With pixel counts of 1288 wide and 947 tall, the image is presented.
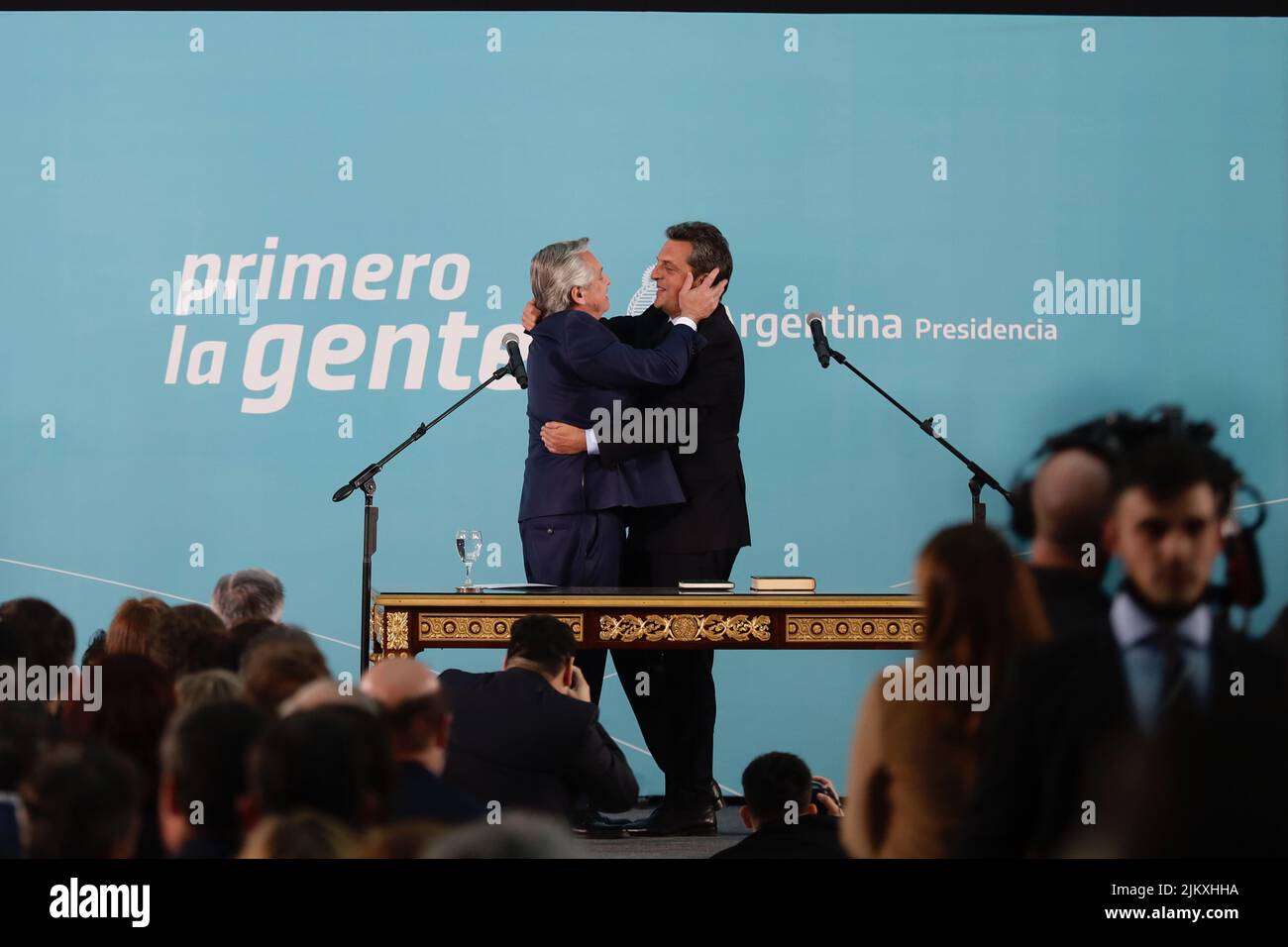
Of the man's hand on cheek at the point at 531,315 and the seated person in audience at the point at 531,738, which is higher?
the man's hand on cheek at the point at 531,315

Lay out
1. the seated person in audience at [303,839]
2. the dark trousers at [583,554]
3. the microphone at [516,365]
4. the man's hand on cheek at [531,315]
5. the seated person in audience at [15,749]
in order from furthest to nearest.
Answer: the man's hand on cheek at [531,315]
the dark trousers at [583,554]
the microphone at [516,365]
the seated person in audience at [15,749]
the seated person in audience at [303,839]

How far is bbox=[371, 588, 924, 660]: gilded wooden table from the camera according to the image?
441 centimetres

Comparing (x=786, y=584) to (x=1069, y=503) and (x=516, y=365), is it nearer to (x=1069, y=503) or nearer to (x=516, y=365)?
(x=516, y=365)

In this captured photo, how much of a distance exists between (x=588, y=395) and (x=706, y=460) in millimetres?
437

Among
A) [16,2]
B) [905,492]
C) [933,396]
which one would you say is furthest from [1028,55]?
[16,2]

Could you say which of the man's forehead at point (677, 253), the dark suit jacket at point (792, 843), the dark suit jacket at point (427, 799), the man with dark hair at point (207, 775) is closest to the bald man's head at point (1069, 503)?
the dark suit jacket at point (792, 843)

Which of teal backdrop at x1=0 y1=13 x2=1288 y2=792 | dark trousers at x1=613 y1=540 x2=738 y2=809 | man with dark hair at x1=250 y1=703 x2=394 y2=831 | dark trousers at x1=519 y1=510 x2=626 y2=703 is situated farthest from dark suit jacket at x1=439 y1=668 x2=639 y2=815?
teal backdrop at x1=0 y1=13 x2=1288 y2=792

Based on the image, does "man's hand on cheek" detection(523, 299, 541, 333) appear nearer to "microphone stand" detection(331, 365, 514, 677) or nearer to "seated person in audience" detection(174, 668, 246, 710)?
"microphone stand" detection(331, 365, 514, 677)

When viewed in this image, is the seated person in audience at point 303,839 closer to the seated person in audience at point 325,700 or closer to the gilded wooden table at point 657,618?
the seated person in audience at point 325,700

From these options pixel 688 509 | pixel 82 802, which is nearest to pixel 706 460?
pixel 688 509

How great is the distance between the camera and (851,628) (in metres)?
4.51

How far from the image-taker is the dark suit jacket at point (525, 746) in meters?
3.38

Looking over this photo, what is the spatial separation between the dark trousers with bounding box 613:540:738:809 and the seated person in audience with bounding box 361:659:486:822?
1.86 m

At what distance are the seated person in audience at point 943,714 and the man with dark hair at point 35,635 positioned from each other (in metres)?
2.29
